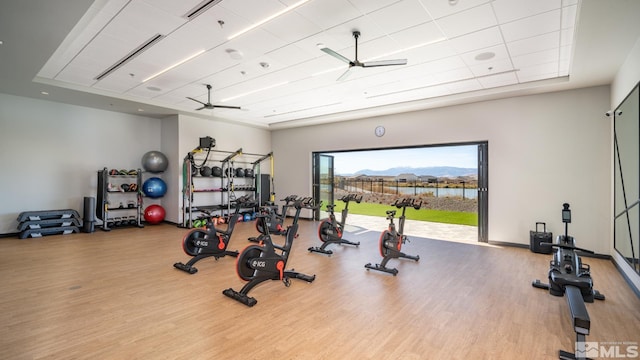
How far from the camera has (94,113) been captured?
768cm

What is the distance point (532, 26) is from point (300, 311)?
13.8ft

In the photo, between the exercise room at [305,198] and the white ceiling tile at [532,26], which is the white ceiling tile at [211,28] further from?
the white ceiling tile at [532,26]

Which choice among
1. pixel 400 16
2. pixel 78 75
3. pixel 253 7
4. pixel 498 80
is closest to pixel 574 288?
pixel 400 16

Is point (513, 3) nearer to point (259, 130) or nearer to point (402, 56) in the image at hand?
point (402, 56)

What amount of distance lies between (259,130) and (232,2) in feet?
23.7

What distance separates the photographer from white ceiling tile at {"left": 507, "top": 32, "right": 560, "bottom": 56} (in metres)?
3.72

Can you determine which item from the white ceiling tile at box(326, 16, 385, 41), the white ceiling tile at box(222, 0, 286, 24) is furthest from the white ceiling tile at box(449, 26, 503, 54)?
the white ceiling tile at box(222, 0, 286, 24)

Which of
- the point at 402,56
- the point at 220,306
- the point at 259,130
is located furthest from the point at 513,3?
the point at 259,130

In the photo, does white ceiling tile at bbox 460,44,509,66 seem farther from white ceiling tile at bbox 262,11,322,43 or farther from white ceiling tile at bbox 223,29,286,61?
Answer: white ceiling tile at bbox 223,29,286,61

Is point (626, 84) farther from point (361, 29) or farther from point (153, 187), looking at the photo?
point (153, 187)

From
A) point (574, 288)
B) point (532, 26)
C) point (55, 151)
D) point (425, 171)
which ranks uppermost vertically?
Result: point (532, 26)

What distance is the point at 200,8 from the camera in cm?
322

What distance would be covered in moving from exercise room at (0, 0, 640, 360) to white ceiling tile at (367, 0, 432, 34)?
0.02m

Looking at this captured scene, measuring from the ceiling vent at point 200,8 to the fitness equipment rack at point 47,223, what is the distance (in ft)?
20.8
